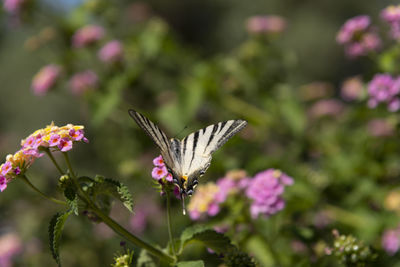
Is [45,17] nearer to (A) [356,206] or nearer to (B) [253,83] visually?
(B) [253,83]

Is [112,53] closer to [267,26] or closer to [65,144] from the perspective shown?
[267,26]

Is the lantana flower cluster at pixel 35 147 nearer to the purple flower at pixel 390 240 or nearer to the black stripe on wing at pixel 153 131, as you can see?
the black stripe on wing at pixel 153 131

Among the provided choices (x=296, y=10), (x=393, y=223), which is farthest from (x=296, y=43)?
(x=393, y=223)

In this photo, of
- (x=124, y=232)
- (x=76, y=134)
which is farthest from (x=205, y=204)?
(x=76, y=134)

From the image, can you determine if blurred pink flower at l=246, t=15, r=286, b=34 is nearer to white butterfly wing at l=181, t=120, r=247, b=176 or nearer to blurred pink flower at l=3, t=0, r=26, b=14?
blurred pink flower at l=3, t=0, r=26, b=14

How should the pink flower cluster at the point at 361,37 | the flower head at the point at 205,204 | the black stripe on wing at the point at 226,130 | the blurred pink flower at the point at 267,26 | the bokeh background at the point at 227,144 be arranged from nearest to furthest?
the black stripe on wing at the point at 226,130, the flower head at the point at 205,204, the pink flower cluster at the point at 361,37, the bokeh background at the point at 227,144, the blurred pink flower at the point at 267,26

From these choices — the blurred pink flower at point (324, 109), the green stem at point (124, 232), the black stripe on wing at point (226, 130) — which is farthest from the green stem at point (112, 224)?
the blurred pink flower at point (324, 109)

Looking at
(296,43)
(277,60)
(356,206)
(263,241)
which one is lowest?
(263,241)
